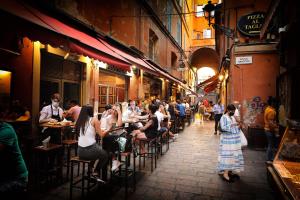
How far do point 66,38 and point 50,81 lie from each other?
287 cm

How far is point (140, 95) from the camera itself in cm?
1277

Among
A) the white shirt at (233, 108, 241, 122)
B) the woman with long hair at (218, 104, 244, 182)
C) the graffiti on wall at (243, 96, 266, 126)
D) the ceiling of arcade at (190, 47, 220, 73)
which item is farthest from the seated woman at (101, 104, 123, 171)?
the ceiling of arcade at (190, 47, 220, 73)

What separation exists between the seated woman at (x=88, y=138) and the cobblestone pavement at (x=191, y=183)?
0.78 meters

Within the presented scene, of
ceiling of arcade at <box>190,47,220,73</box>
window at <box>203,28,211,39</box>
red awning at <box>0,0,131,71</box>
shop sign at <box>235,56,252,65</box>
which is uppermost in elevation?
window at <box>203,28,211,39</box>

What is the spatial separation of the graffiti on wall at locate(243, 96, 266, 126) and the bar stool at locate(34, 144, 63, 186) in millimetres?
7594

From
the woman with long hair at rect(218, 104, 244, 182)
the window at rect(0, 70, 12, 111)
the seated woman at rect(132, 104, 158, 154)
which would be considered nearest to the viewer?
the woman with long hair at rect(218, 104, 244, 182)

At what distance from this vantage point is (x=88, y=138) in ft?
13.5

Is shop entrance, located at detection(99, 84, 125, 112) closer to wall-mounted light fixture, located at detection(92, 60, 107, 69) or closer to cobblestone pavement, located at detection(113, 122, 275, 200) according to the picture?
wall-mounted light fixture, located at detection(92, 60, 107, 69)

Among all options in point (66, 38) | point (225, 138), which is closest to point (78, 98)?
point (66, 38)

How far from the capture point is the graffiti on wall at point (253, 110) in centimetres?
897

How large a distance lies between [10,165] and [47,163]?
9.48 ft

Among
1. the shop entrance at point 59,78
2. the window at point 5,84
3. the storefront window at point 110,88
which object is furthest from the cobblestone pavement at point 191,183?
the storefront window at point 110,88

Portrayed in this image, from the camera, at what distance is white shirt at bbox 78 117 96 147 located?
4.07 m

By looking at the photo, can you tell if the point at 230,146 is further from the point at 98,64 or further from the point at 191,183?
the point at 98,64
